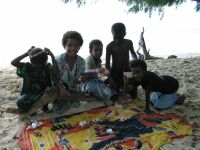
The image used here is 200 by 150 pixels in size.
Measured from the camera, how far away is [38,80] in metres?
3.96

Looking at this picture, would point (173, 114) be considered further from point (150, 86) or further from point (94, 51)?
point (94, 51)

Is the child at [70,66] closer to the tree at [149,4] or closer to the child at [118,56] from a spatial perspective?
the child at [118,56]

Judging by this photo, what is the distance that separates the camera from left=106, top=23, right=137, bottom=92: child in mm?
4622

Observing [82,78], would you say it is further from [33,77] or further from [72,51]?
[33,77]

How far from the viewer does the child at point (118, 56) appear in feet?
15.2

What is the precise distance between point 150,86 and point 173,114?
481mm

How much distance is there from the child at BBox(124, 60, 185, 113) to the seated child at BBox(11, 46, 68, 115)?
92 cm

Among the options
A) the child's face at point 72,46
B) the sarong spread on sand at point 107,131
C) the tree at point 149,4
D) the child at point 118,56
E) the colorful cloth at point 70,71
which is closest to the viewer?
the sarong spread on sand at point 107,131

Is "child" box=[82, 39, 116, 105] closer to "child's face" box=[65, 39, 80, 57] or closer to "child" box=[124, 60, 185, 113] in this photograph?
"child" box=[124, 60, 185, 113]

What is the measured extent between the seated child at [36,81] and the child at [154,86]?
917 mm

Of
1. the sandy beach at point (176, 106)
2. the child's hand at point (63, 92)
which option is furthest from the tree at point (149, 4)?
the child's hand at point (63, 92)

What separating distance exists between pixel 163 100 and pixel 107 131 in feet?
3.86

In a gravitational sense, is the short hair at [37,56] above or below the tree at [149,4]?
below

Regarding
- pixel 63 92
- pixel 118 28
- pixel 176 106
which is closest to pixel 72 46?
pixel 63 92
